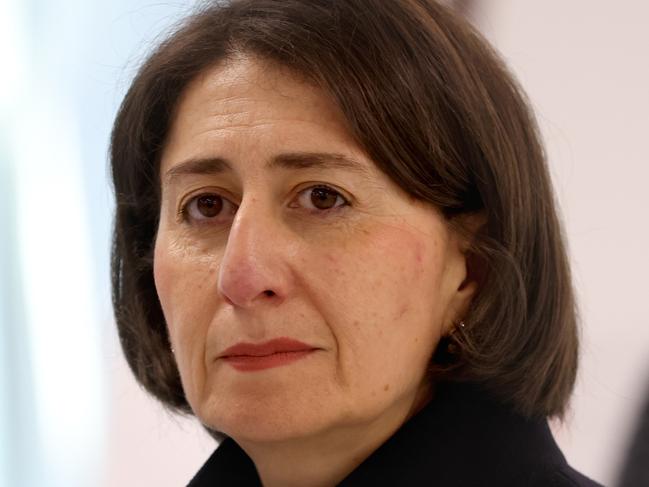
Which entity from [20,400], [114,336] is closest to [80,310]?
[114,336]

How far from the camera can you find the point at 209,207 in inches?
62.0

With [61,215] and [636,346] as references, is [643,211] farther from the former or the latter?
[61,215]

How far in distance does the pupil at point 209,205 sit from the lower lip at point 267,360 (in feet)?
0.77

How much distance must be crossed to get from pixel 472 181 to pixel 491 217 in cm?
6

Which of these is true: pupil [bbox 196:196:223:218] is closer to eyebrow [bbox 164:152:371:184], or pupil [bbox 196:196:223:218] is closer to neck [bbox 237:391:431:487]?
eyebrow [bbox 164:152:371:184]

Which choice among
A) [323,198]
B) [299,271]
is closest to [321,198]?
[323,198]

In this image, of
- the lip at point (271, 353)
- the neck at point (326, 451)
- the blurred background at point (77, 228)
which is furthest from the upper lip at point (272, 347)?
the blurred background at point (77, 228)

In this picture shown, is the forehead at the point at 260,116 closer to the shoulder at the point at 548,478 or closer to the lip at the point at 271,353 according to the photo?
Answer: the lip at the point at 271,353

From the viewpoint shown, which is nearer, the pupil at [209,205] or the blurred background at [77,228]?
the pupil at [209,205]

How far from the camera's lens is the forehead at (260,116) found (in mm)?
1452

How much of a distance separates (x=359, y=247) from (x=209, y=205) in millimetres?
259

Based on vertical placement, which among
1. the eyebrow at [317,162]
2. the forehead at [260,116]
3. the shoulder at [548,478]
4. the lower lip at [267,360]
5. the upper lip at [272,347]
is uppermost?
the forehead at [260,116]

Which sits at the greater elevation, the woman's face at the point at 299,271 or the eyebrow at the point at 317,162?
the eyebrow at the point at 317,162

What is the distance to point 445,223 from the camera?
1546 mm
